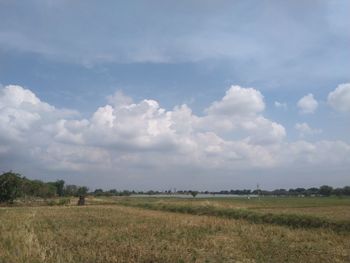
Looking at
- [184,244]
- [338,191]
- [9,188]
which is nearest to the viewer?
[184,244]

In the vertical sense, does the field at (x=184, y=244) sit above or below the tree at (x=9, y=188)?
below

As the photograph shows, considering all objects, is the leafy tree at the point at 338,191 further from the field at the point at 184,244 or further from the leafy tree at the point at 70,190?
the field at the point at 184,244

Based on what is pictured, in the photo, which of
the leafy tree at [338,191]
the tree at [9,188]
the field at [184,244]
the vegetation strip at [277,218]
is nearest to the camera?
the field at [184,244]

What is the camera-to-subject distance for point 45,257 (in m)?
13.5

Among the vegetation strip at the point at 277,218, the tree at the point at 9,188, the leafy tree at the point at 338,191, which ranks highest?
the leafy tree at the point at 338,191

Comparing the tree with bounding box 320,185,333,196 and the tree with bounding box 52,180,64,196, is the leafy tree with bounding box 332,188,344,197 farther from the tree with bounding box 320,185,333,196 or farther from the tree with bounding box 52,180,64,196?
the tree with bounding box 52,180,64,196

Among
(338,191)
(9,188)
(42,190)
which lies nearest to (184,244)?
(9,188)

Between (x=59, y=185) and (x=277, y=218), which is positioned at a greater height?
(x=59, y=185)

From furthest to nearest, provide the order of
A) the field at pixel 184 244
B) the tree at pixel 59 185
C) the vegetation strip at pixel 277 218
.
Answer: the tree at pixel 59 185, the vegetation strip at pixel 277 218, the field at pixel 184 244

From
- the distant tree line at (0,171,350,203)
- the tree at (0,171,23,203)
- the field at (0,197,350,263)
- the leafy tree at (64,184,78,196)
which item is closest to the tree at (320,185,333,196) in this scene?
the distant tree line at (0,171,350,203)

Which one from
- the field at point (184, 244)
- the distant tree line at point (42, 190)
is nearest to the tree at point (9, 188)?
the distant tree line at point (42, 190)

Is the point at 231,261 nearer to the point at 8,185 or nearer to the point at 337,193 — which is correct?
the point at 8,185

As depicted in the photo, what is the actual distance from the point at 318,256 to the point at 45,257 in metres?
8.47

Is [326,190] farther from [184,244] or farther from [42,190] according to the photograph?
[184,244]
